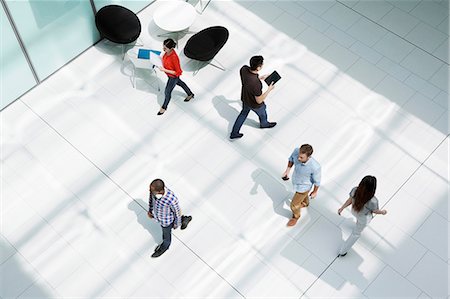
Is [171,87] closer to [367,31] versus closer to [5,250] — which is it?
[5,250]

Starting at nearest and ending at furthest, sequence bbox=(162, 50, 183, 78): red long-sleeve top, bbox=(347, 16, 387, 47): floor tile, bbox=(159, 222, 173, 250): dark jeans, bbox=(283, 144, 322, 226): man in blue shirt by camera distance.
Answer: bbox=(283, 144, 322, 226): man in blue shirt
bbox=(159, 222, 173, 250): dark jeans
bbox=(162, 50, 183, 78): red long-sleeve top
bbox=(347, 16, 387, 47): floor tile

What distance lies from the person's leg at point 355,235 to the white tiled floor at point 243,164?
0.21m

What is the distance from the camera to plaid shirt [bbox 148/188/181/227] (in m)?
6.50

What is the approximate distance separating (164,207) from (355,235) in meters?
2.44

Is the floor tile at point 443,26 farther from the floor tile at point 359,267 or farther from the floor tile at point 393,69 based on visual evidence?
the floor tile at point 359,267

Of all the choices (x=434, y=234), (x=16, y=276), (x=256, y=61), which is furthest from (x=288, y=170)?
(x=16, y=276)

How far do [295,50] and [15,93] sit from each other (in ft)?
15.4

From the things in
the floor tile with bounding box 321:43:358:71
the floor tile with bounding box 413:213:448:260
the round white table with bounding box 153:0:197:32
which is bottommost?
the floor tile with bounding box 413:213:448:260

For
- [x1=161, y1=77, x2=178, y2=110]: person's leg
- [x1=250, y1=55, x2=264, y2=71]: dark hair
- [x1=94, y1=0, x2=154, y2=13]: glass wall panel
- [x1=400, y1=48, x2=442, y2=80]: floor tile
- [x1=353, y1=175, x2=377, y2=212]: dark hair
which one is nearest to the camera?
[x1=353, y1=175, x2=377, y2=212]: dark hair

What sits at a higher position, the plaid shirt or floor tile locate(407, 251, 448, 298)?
the plaid shirt

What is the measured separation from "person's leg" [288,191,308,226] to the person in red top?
2.55 m

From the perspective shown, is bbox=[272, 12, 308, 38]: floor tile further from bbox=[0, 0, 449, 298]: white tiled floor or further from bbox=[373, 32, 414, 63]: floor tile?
bbox=[373, 32, 414, 63]: floor tile

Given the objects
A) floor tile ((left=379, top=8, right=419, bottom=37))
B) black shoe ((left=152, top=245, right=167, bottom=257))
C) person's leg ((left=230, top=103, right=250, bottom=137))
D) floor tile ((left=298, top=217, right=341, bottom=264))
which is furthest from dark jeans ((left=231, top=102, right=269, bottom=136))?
floor tile ((left=379, top=8, right=419, bottom=37))

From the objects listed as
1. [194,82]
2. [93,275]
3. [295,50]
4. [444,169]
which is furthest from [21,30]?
[444,169]
